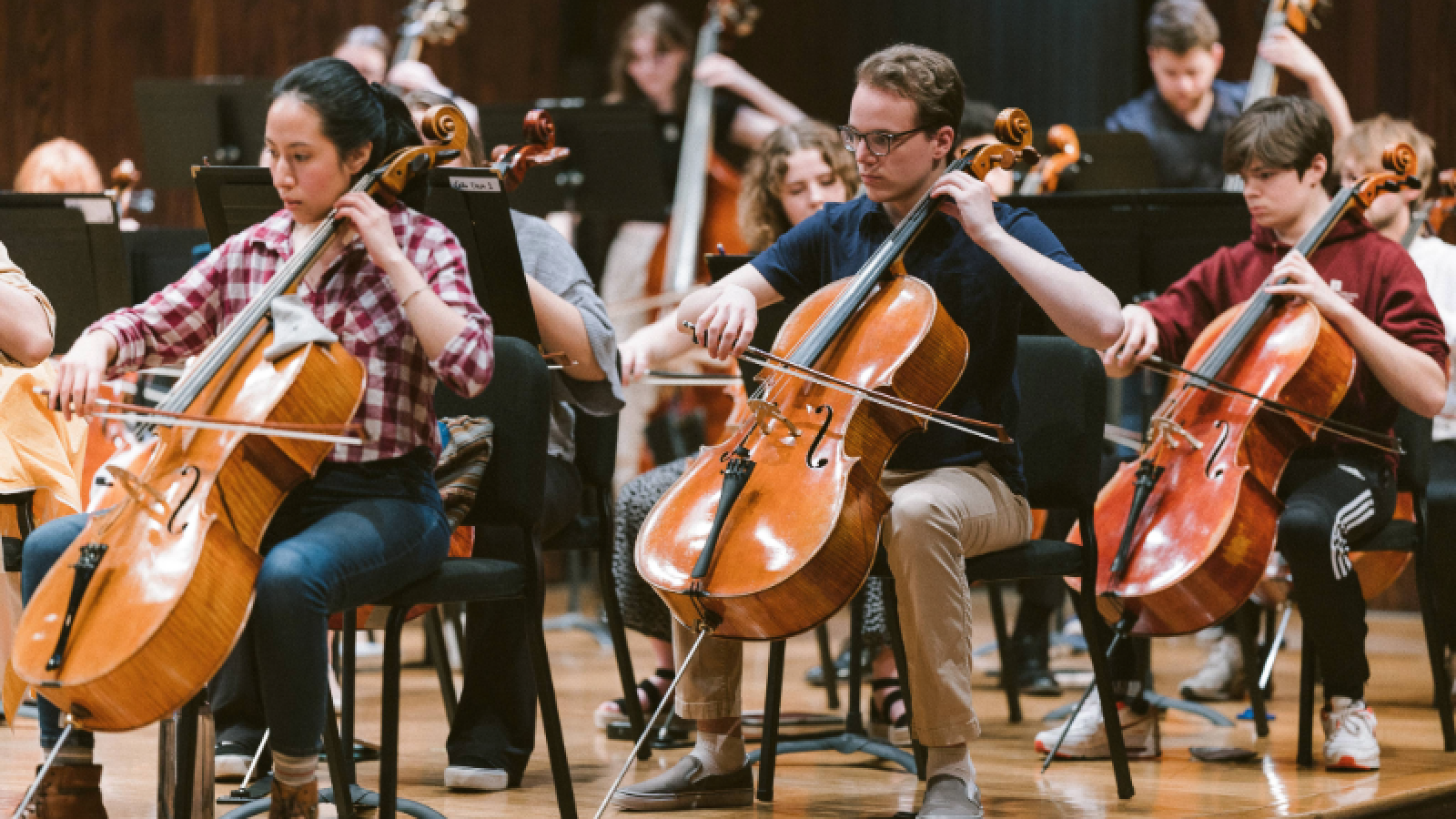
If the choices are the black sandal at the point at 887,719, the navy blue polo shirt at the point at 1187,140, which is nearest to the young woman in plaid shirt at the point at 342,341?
the black sandal at the point at 887,719

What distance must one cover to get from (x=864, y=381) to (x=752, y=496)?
0.69ft

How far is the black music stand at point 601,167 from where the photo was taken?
4.18 meters

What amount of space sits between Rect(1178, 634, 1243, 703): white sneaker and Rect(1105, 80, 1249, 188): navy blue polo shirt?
4.49 ft

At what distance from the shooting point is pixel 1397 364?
2627 millimetres

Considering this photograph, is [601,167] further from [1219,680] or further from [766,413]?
[766,413]

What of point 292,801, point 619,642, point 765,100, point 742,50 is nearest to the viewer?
point 292,801

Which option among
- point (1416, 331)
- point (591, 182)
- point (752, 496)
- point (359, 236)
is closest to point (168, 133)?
point (591, 182)

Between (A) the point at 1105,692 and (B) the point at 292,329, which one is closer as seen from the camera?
(B) the point at 292,329

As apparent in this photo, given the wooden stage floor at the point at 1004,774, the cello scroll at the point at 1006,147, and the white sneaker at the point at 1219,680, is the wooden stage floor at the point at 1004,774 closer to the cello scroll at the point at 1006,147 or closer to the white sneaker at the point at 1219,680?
the white sneaker at the point at 1219,680

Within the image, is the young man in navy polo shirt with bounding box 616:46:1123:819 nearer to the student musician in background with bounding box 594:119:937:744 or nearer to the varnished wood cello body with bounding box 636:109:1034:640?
the varnished wood cello body with bounding box 636:109:1034:640

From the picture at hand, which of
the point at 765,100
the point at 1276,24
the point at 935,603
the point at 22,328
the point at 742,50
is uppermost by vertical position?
the point at 742,50

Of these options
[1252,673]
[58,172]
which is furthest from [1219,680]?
[58,172]

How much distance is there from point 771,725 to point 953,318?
694 millimetres

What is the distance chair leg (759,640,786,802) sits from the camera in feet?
8.06
